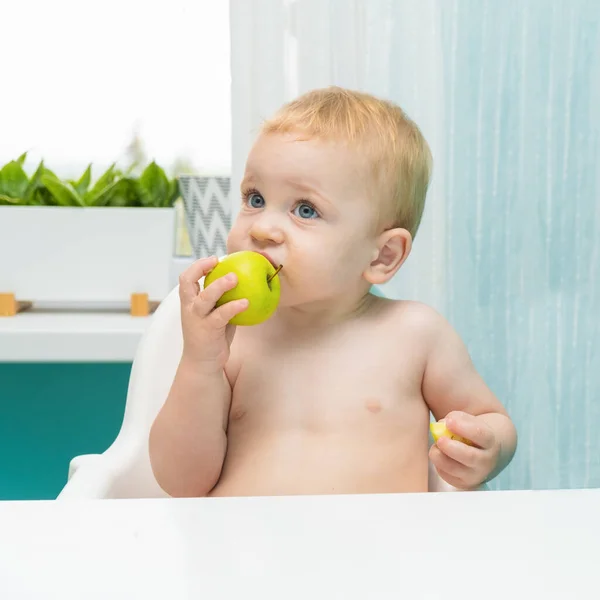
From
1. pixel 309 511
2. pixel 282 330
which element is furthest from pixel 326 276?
pixel 309 511

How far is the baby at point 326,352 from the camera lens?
0.87 metres

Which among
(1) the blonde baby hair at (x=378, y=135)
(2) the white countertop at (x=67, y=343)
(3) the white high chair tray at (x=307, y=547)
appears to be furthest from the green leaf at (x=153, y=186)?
(3) the white high chair tray at (x=307, y=547)

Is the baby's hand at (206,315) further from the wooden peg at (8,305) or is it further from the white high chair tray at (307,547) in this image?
the wooden peg at (8,305)

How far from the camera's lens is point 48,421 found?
6.80 feet

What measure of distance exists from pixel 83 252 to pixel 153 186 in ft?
0.66

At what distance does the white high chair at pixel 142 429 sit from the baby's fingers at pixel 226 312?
257 mm

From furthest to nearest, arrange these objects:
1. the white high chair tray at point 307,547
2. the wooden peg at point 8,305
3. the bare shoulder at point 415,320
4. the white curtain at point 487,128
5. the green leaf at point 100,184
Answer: the green leaf at point 100,184
the wooden peg at point 8,305
the white curtain at point 487,128
the bare shoulder at point 415,320
the white high chair tray at point 307,547

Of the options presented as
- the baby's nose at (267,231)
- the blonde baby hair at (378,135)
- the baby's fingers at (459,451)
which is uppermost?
the blonde baby hair at (378,135)

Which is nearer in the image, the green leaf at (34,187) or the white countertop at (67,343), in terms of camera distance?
the white countertop at (67,343)

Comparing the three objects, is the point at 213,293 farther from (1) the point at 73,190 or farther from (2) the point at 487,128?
(1) the point at 73,190

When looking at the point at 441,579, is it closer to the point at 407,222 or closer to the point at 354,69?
the point at 407,222

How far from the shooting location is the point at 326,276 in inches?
34.9

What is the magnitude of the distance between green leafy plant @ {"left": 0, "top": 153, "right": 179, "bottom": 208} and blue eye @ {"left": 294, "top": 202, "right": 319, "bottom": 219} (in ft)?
3.15

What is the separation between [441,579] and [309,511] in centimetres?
9
